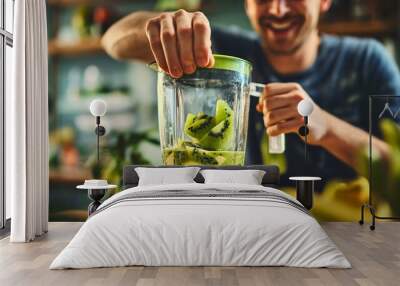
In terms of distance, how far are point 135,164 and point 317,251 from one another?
328 cm

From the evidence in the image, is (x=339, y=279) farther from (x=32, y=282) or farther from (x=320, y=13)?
(x=320, y=13)

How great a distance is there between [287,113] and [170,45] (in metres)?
1.66

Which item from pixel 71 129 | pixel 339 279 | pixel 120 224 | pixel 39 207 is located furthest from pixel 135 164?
pixel 339 279

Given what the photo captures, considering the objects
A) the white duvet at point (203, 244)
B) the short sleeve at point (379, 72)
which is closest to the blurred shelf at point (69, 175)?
the white duvet at point (203, 244)

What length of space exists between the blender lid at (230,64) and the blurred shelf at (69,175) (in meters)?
1.58

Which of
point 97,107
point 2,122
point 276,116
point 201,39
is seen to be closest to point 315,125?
point 276,116

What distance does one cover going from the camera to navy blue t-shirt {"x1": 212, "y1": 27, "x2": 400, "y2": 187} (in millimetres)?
6793

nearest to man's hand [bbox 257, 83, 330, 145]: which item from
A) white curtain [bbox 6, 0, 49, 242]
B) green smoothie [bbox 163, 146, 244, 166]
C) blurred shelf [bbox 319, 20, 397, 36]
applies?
green smoothie [bbox 163, 146, 244, 166]

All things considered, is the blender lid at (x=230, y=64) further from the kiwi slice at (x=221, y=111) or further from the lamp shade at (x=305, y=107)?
A: the lamp shade at (x=305, y=107)

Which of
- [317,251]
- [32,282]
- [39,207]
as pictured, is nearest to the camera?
[32,282]

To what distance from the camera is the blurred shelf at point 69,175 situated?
6973 millimetres

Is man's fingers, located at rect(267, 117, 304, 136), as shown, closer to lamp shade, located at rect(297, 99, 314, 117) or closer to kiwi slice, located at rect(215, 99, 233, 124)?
lamp shade, located at rect(297, 99, 314, 117)

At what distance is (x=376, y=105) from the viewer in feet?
22.5

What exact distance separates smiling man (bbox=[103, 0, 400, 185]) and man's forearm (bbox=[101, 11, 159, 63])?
0.01m
